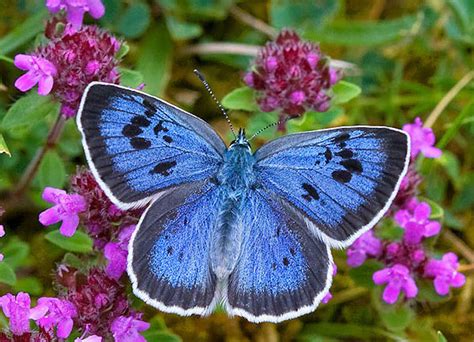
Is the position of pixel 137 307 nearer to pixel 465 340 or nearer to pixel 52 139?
pixel 52 139

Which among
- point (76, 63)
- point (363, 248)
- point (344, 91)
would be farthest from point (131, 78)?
point (363, 248)

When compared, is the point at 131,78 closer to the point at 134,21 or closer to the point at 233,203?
the point at 233,203

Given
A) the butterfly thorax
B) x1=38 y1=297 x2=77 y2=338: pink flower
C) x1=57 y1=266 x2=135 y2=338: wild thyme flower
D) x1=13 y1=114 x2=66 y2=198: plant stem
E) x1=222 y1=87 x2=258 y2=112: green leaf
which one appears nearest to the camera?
the butterfly thorax

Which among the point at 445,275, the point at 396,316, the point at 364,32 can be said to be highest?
the point at 364,32

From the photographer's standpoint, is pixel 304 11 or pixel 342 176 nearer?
pixel 342 176

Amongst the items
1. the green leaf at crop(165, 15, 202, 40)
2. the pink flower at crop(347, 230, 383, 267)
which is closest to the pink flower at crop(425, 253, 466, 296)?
the pink flower at crop(347, 230, 383, 267)

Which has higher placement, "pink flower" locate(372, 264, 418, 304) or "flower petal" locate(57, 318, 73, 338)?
"flower petal" locate(57, 318, 73, 338)

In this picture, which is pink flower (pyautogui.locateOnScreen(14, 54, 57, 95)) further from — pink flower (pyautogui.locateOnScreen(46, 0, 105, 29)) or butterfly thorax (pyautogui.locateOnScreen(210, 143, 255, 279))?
butterfly thorax (pyautogui.locateOnScreen(210, 143, 255, 279))
